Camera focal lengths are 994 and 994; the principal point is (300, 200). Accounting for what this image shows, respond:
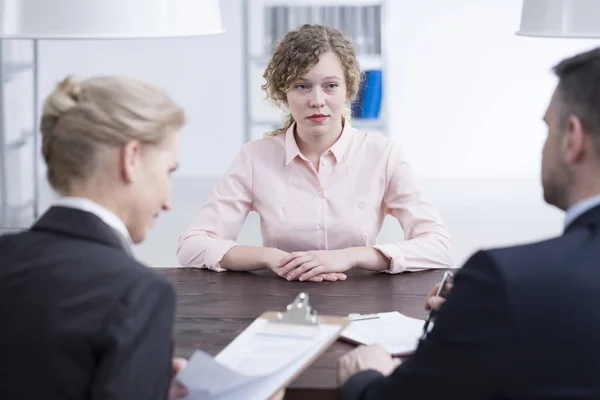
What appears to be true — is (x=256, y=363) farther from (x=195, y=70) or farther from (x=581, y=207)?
(x=195, y=70)

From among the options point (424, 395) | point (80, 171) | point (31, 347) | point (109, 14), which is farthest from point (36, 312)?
point (109, 14)

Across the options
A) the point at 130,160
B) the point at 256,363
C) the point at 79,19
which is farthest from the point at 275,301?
the point at 130,160

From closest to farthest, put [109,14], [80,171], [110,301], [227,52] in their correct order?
[110,301], [80,171], [109,14], [227,52]

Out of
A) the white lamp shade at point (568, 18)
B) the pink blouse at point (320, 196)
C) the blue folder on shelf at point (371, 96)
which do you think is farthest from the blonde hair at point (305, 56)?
the blue folder on shelf at point (371, 96)

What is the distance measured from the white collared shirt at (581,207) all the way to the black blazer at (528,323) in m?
0.04

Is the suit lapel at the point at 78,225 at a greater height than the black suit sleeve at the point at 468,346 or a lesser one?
greater

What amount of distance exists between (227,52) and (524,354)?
541 cm

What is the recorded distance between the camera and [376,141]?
2.86m

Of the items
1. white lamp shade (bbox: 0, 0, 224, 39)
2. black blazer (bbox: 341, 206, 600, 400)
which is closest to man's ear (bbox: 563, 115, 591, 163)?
black blazer (bbox: 341, 206, 600, 400)

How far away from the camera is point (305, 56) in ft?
9.05

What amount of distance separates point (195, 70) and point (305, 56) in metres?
3.93

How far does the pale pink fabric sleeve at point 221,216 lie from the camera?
8.63ft

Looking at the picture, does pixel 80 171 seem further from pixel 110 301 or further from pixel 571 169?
pixel 571 169

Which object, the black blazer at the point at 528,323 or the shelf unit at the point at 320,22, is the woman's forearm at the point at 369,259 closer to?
the black blazer at the point at 528,323
